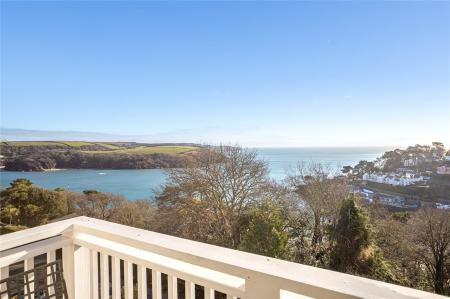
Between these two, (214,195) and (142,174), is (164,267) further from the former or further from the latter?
(214,195)

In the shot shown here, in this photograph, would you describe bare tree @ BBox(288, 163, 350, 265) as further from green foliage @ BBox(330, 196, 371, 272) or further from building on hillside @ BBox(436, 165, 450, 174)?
building on hillside @ BBox(436, 165, 450, 174)

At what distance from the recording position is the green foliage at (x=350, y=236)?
7.82 meters

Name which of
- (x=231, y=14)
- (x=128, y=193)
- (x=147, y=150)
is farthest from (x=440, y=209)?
(x=128, y=193)

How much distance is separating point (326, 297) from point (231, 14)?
4.73 meters

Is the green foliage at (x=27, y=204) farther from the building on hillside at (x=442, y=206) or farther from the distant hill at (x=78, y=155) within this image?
the building on hillside at (x=442, y=206)

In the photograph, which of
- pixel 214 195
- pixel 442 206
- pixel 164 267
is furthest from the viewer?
pixel 214 195

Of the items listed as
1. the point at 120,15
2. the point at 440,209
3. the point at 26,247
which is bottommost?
the point at 440,209

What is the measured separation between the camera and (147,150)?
6062mm

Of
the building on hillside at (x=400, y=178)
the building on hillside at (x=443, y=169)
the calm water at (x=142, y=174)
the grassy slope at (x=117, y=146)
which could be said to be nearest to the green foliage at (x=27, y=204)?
the calm water at (x=142, y=174)

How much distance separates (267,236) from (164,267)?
21.5 ft

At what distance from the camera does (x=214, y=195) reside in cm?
876

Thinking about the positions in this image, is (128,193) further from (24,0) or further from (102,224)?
(102,224)

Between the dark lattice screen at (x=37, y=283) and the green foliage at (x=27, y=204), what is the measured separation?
14.1 feet

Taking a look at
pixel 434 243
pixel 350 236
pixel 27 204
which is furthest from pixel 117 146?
pixel 434 243
